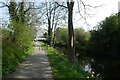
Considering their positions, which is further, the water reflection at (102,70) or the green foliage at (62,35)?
the green foliage at (62,35)

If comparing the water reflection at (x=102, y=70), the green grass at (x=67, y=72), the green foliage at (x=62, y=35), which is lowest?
the water reflection at (x=102, y=70)

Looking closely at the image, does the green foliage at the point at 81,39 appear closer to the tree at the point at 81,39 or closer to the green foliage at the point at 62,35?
the tree at the point at 81,39

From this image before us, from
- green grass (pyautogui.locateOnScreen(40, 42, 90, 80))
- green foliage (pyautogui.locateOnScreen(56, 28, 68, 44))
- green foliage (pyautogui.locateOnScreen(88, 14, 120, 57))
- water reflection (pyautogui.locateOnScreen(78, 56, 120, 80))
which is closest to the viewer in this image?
green grass (pyautogui.locateOnScreen(40, 42, 90, 80))

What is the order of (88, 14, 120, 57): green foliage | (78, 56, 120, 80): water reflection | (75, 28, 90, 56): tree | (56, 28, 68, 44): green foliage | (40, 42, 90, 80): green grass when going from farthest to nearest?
(56, 28, 68, 44): green foliage, (75, 28, 90, 56): tree, (88, 14, 120, 57): green foliage, (78, 56, 120, 80): water reflection, (40, 42, 90, 80): green grass

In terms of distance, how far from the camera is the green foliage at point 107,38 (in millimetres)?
39969

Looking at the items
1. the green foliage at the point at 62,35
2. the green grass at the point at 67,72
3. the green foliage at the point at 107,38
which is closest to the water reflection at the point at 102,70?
the green grass at the point at 67,72

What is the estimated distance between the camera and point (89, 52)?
165ft

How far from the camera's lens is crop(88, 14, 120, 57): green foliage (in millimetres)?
39969

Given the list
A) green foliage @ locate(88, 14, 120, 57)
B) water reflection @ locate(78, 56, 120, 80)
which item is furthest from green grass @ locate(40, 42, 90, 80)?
green foliage @ locate(88, 14, 120, 57)

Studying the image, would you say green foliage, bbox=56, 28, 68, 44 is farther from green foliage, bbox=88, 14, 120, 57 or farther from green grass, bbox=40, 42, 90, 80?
green grass, bbox=40, 42, 90, 80

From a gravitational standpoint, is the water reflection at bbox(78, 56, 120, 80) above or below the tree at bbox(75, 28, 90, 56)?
below

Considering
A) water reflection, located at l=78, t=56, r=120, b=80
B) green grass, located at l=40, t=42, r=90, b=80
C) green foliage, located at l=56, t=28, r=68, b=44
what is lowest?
water reflection, located at l=78, t=56, r=120, b=80

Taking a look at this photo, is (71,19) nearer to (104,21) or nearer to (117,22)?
(117,22)

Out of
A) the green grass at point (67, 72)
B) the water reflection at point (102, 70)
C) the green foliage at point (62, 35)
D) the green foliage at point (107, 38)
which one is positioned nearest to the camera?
the green grass at point (67, 72)
